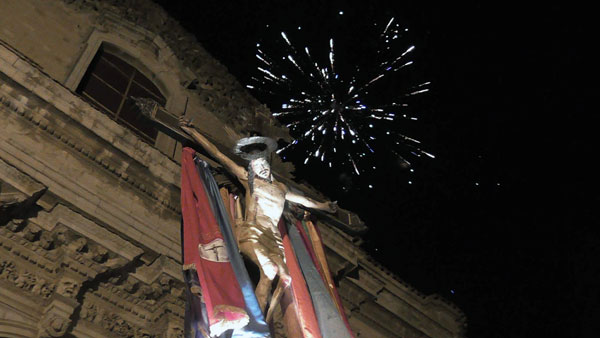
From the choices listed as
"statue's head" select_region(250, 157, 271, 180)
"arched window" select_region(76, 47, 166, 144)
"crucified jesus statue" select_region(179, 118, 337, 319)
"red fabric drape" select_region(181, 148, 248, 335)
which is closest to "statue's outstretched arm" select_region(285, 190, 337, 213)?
"crucified jesus statue" select_region(179, 118, 337, 319)

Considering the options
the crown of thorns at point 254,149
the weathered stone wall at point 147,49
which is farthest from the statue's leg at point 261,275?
the weathered stone wall at point 147,49

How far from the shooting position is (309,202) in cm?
925

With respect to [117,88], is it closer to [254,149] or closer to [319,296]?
[254,149]

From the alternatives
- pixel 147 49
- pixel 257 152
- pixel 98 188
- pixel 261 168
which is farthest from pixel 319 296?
pixel 147 49

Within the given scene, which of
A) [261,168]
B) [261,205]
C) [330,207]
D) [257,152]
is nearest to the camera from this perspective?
[261,205]

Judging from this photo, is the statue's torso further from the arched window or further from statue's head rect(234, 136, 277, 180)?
the arched window

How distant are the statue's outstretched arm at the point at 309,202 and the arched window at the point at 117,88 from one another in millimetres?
3623

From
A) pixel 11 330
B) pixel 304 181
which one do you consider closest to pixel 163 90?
pixel 304 181

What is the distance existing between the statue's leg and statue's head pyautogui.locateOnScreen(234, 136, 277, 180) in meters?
1.42

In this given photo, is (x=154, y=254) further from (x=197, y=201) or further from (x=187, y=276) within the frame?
(x=187, y=276)

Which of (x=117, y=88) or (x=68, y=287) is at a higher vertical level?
(x=117, y=88)

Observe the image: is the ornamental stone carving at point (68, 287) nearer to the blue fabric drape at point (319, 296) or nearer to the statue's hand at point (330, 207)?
the blue fabric drape at point (319, 296)

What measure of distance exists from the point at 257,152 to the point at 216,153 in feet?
2.16

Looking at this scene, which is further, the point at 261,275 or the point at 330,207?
the point at 330,207
